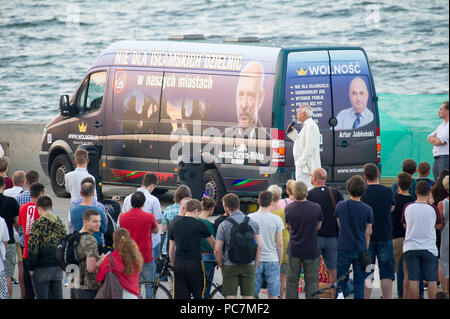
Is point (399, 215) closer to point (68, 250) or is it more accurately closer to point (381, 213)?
point (381, 213)

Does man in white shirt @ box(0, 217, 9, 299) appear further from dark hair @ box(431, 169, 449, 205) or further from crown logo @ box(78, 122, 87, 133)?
crown logo @ box(78, 122, 87, 133)

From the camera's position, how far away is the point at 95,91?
1628cm

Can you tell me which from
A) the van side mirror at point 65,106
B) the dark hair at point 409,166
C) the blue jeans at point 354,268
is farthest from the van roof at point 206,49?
the blue jeans at point 354,268

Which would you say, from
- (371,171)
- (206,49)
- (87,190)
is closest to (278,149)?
(206,49)

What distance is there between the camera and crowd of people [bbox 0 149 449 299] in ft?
→ 28.9

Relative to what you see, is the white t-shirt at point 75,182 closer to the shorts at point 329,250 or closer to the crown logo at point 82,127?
the shorts at point 329,250

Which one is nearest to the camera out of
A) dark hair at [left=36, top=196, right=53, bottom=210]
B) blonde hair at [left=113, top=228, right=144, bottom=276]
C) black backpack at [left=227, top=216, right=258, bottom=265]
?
blonde hair at [left=113, top=228, right=144, bottom=276]

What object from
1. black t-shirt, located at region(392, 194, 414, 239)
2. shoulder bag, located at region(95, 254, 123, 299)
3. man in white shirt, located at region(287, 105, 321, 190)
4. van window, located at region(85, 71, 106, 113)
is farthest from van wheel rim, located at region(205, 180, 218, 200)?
shoulder bag, located at region(95, 254, 123, 299)

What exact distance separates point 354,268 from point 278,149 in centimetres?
472

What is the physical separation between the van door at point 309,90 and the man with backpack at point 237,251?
5288mm

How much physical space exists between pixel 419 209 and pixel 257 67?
215 inches

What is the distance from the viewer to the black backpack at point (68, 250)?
326 inches

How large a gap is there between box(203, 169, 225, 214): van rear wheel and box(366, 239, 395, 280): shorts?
5.27 metres
